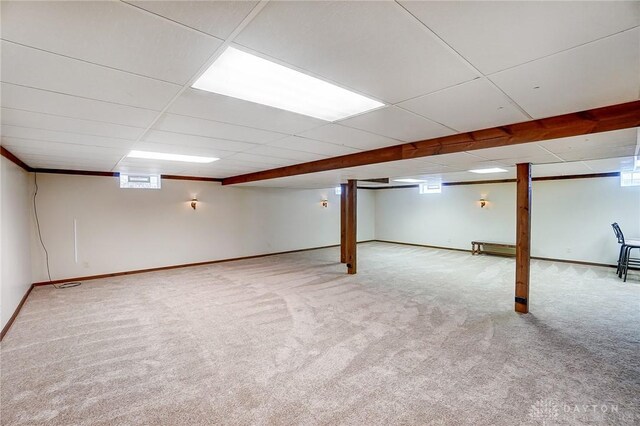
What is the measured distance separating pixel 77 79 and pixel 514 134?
3.55 metres

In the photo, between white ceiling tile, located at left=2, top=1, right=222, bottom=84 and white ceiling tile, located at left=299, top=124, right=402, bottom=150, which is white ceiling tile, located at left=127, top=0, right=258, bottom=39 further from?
white ceiling tile, located at left=299, top=124, right=402, bottom=150

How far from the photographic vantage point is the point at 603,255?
7.07m

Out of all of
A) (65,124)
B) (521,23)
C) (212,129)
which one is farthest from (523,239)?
(65,124)

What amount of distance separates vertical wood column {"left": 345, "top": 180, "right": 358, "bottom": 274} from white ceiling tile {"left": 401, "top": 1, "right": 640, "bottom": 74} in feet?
16.9

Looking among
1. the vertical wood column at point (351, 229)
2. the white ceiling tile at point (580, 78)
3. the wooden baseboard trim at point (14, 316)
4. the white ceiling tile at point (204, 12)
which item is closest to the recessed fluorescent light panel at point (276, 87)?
the white ceiling tile at point (204, 12)

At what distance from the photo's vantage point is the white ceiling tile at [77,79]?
1.48m

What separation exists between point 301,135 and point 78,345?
133 inches

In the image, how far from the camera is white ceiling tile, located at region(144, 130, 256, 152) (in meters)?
3.09

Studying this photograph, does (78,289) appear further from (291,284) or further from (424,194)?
(424,194)

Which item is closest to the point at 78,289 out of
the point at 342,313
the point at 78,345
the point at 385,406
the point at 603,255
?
the point at 78,345

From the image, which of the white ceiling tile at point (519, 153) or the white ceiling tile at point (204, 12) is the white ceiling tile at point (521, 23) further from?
the white ceiling tile at point (519, 153)

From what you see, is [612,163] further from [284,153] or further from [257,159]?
[257,159]

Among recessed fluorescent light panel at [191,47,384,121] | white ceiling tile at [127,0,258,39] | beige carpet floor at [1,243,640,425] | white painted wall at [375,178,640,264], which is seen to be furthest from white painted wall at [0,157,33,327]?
white painted wall at [375,178,640,264]

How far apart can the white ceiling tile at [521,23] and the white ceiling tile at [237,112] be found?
140 centimetres
